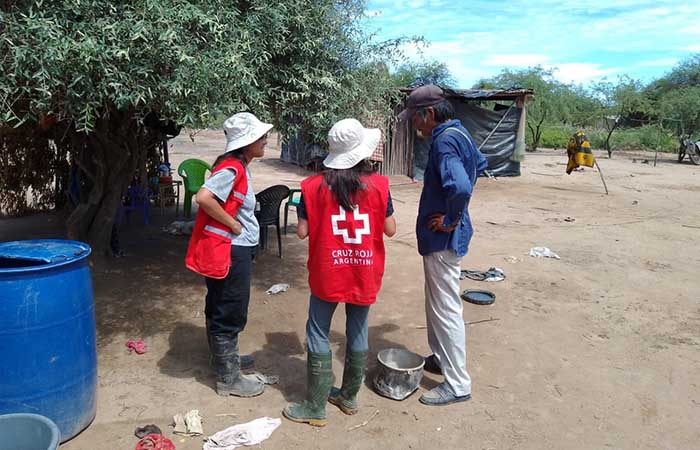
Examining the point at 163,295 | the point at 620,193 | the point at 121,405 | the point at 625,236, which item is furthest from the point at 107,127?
the point at 620,193

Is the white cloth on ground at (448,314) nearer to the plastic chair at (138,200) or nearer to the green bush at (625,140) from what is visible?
→ the plastic chair at (138,200)

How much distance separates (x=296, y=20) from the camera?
428 cm

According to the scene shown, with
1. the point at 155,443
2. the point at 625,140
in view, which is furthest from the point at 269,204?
the point at 625,140

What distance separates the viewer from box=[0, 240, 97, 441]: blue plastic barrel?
2.55 meters

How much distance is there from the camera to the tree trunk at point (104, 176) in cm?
529

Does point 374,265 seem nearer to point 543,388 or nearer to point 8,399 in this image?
point 543,388

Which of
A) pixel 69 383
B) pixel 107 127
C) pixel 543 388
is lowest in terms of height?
pixel 543 388

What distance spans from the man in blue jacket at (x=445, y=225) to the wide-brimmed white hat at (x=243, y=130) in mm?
945

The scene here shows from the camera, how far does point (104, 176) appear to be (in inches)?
219

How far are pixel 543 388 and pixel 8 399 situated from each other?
122 inches

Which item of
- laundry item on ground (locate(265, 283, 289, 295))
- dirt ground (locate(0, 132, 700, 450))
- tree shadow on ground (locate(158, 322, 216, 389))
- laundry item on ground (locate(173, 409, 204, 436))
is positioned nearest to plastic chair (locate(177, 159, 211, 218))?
dirt ground (locate(0, 132, 700, 450))

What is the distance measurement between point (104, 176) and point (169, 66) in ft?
8.88

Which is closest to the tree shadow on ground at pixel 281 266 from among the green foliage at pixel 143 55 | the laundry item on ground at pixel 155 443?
the green foliage at pixel 143 55

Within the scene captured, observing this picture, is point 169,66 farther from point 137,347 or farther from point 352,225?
point 137,347
